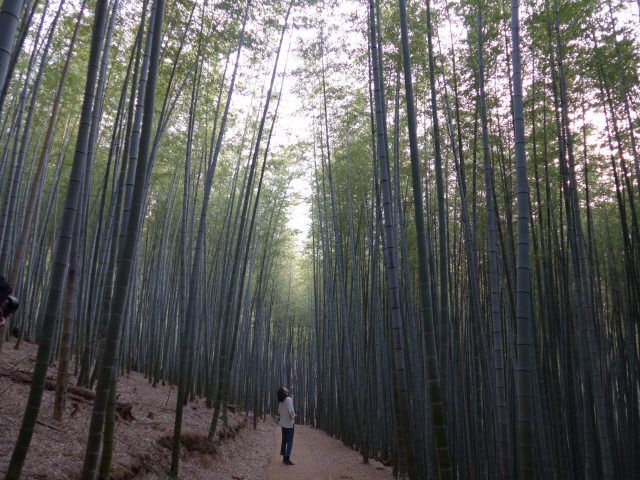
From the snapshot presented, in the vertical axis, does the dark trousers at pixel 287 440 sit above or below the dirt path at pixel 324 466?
above

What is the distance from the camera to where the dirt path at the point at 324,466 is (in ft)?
14.3

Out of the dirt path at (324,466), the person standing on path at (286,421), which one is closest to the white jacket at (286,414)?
the person standing on path at (286,421)

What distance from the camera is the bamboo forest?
87.7 inches

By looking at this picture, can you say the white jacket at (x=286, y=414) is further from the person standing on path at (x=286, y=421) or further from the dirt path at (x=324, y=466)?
the dirt path at (x=324, y=466)

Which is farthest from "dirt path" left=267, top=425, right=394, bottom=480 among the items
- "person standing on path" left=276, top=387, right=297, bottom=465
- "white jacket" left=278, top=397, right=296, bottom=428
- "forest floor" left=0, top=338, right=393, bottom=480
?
"white jacket" left=278, top=397, right=296, bottom=428

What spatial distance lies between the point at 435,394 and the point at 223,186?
6.92m

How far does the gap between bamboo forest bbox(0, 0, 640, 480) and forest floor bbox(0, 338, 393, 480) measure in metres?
0.11

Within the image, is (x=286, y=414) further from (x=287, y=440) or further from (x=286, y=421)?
(x=287, y=440)

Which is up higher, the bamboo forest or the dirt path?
the bamboo forest

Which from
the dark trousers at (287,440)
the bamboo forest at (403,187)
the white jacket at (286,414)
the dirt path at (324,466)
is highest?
the bamboo forest at (403,187)

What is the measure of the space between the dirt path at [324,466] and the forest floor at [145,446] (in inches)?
→ 0.4

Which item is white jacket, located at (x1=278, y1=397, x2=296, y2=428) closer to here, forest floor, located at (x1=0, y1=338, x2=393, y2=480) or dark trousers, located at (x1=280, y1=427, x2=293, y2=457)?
dark trousers, located at (x1=280, y1=427, x2=293, y2=457)

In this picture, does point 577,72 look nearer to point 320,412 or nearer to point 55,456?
point 55,456

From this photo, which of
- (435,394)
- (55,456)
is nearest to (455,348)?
(435,394)
